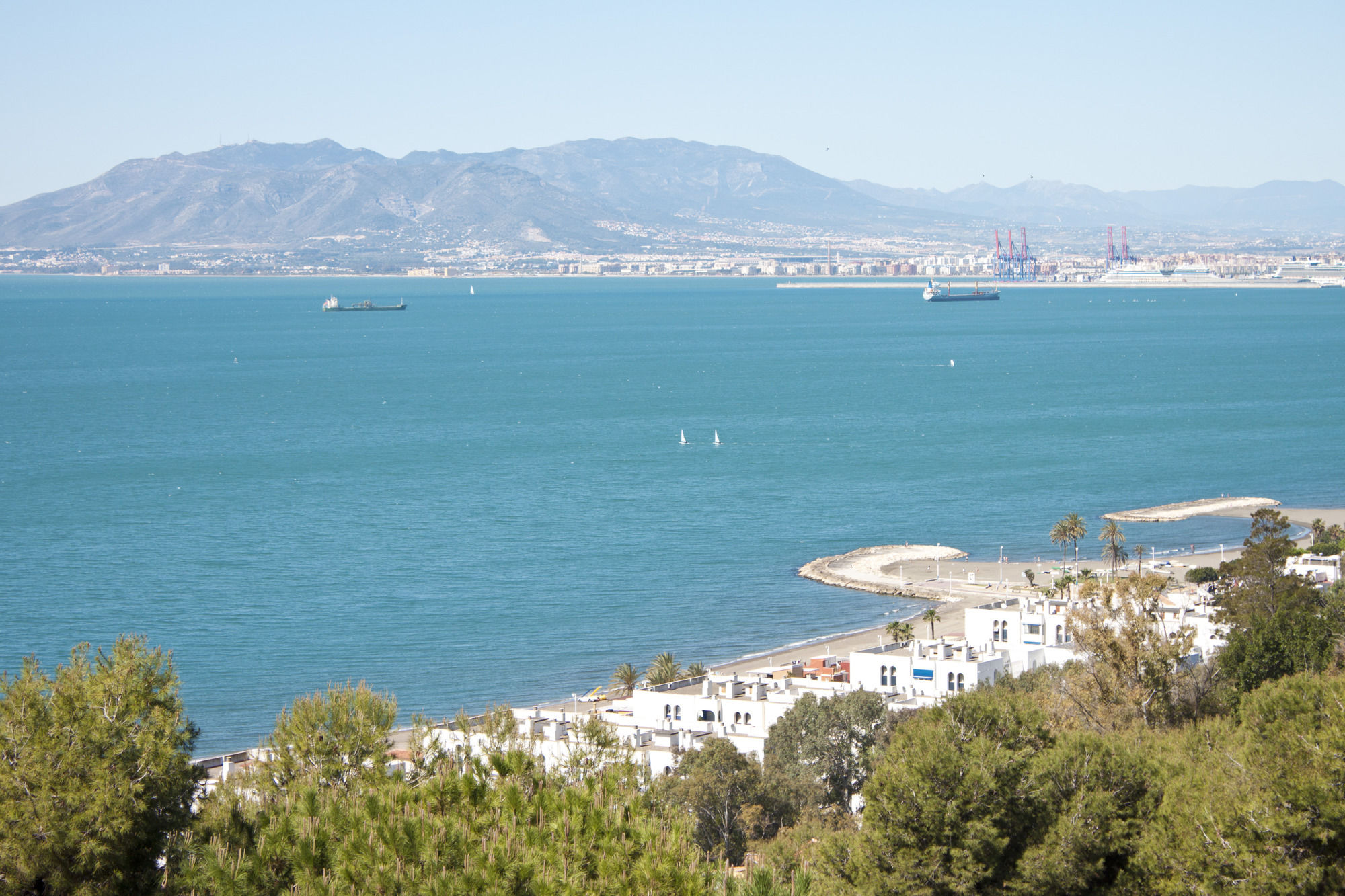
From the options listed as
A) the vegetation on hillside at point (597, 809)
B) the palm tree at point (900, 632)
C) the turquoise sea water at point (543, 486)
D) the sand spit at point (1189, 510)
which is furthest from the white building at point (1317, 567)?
the vegetation on hillside at point (597, 809)

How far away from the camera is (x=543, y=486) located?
6159cm

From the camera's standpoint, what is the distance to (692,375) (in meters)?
109

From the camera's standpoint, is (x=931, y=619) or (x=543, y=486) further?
(x=543, y=486)

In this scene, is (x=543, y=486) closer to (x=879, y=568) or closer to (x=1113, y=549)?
(x=879, y=568)

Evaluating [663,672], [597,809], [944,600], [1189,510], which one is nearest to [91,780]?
[597,809]

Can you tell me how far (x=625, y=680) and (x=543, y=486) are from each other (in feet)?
102

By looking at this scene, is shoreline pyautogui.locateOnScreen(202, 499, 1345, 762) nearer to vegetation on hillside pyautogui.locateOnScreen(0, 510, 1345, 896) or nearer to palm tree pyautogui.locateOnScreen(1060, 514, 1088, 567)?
palm tree pyautogui.locateOnScreen(1060, 514, 1088, 567)

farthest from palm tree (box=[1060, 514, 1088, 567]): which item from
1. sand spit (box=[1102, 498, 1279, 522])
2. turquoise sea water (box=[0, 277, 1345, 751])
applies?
sand spit (box=[1102, 498, 1279, 522])

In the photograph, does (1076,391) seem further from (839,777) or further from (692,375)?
(839,777)

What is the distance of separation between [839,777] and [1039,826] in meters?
9.19

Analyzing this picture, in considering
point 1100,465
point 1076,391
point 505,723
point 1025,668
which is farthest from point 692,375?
point 505,723

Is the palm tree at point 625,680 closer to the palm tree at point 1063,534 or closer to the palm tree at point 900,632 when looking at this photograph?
the palm tree at point 900,632

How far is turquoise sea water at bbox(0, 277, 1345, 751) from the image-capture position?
3759 cm

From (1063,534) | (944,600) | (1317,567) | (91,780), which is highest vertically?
(91,780)
